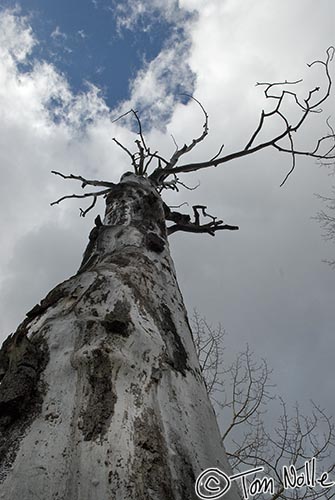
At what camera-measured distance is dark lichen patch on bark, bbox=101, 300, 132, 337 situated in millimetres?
1374

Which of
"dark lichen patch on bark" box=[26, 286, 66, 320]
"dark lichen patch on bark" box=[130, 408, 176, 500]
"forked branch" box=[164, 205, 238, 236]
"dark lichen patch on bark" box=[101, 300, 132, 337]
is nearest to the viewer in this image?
"dark lichen patch on bark" box=[130, 408, 176, 500]

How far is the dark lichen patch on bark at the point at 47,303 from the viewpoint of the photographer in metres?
1.62

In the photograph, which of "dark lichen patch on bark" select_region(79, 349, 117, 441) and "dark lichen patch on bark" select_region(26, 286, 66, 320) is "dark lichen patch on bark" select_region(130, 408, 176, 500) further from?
"dark lichen patch on bark" select_region(26, 286, 66, 320)

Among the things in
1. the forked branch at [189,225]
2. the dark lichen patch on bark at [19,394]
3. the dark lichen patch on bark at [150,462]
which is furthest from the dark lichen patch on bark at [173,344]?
the forked branch at [189,225]

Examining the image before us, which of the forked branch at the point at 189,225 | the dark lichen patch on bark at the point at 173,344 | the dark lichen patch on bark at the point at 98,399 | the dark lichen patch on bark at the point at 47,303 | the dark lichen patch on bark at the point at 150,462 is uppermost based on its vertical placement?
the forked branch at the point at 189,225

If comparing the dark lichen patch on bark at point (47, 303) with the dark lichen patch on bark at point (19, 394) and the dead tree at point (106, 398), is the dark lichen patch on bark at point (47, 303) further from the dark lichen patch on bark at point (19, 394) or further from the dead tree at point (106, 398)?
the dark lichen patch on bark at point (19, 394)

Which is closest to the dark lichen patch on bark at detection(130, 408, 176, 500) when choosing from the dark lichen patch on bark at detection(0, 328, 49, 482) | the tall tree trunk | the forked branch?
the tall tree trunk

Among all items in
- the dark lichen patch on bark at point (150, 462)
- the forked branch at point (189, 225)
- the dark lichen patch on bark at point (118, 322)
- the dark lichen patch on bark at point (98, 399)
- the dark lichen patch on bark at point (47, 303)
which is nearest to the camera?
the dark lichen patch on bark at point (150, 462)

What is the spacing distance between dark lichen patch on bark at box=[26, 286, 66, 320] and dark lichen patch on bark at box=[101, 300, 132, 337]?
28cm

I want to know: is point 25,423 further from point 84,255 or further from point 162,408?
point 84,255

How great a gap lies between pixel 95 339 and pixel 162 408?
0.98ft

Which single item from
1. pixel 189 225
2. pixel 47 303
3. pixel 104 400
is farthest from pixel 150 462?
pixel 189 225

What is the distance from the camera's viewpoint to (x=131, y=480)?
953mm

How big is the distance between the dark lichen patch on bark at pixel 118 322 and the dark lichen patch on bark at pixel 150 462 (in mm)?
300
